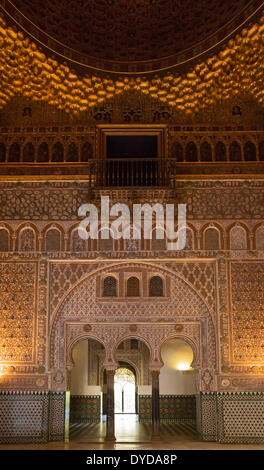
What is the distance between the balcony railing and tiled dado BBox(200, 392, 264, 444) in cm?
446

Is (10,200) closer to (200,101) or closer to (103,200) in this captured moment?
(103,200)

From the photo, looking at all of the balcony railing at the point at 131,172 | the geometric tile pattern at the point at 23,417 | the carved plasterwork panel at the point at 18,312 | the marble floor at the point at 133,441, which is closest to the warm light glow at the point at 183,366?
the marble floor at the point at 133,441

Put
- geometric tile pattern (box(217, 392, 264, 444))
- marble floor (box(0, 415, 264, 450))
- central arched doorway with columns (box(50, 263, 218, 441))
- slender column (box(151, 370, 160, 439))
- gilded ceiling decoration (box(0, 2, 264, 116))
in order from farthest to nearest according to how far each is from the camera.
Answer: gilded ceiling decoration (box(0, 2, 264, 116)), central arched doorway with columns (box(50, 263, 218, 441)), slender column (box(151, 370, 160, 439)), geometric tile pattern (box(217, 392, 264, 444)), marble floor (box(0, 415, 264, 450))

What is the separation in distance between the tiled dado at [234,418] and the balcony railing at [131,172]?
4.46m

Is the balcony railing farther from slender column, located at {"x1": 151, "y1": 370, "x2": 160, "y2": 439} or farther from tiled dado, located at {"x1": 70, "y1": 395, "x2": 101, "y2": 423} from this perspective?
tiled dado, located at {"x1": 70, "y1": 395, "x2": 101, "y2": 423}

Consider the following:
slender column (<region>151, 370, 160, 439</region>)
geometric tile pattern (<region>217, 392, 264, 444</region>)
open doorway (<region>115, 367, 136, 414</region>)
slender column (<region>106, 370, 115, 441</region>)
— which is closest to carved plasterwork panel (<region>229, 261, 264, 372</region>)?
geometric tile pattern (<region>217, 392, 264, 444</region>)

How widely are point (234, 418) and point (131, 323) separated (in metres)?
2.70

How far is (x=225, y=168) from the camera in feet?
37.2

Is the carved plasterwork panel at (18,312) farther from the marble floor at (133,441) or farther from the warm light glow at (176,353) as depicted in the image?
the warm light glow at (176,353)

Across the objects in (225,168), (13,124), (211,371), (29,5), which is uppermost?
(29,5)

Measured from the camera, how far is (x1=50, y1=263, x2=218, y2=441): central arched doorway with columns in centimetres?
1081

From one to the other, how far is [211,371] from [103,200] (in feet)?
13.4

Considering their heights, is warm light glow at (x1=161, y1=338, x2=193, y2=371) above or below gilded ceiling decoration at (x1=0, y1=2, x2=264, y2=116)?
below
